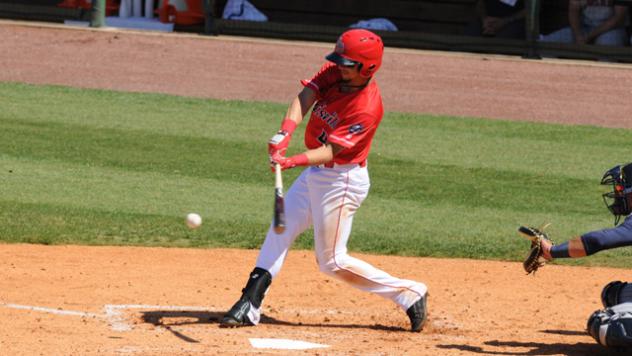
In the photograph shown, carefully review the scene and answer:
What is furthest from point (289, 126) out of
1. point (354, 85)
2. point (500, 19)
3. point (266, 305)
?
point (500, 19)

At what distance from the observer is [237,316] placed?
20.7ft

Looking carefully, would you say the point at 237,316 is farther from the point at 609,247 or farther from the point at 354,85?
the point at 609,247

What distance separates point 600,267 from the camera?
845cm

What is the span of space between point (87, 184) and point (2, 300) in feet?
11.5

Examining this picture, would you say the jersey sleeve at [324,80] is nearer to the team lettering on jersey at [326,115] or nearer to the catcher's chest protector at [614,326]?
the team lettering on jersey at [326,115]

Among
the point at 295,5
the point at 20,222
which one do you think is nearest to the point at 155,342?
the point at 20,222

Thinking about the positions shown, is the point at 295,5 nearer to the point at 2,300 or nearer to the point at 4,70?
the point at 4,70

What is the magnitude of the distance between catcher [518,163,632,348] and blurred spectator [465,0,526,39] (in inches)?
436

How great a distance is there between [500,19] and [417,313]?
36.4 feet

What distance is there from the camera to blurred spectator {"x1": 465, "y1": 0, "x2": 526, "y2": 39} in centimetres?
1675

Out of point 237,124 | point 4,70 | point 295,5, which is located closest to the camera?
point 237,124

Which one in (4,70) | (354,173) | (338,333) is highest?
(354,173)

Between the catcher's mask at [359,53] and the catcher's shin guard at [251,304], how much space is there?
1254 mm

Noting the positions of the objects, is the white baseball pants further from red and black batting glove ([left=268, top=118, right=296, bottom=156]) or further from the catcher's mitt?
the catcher's mitt
